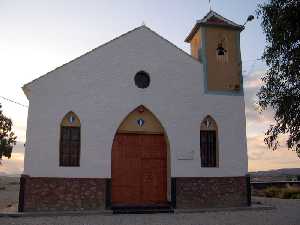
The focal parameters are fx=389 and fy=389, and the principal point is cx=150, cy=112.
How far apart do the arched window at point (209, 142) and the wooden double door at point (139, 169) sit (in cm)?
177

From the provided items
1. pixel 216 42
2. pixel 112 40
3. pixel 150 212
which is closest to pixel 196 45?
pixel 216 42

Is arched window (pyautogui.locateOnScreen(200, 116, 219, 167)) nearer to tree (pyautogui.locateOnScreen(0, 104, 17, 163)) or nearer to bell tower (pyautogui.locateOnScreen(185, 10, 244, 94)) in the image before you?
bell tower (pyautogui.locateOnScreen(185, 10, 244, 94))

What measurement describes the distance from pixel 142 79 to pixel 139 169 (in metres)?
4.07

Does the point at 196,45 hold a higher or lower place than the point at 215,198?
higher

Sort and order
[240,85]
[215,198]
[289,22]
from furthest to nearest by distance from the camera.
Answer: [240,85], [215,198], [289,22]

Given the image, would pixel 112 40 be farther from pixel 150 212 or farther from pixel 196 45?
pixel 150 212

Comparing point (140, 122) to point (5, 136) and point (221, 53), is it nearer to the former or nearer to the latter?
point (221, 53)

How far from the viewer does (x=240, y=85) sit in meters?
18.6

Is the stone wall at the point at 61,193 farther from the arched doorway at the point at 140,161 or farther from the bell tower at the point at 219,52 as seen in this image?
the bell tower at the point at 219,52

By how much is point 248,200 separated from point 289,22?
345 inches

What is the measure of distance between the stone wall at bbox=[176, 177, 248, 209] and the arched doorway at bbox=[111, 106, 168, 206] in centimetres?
88

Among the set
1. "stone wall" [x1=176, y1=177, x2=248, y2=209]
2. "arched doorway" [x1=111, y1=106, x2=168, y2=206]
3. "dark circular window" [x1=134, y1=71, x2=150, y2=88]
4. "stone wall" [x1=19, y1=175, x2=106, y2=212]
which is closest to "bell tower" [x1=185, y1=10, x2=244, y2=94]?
"dark circular window" [x1=134, y1=71, x2=150, y2=88]

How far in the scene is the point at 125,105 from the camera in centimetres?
1714

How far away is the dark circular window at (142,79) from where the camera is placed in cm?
1761
